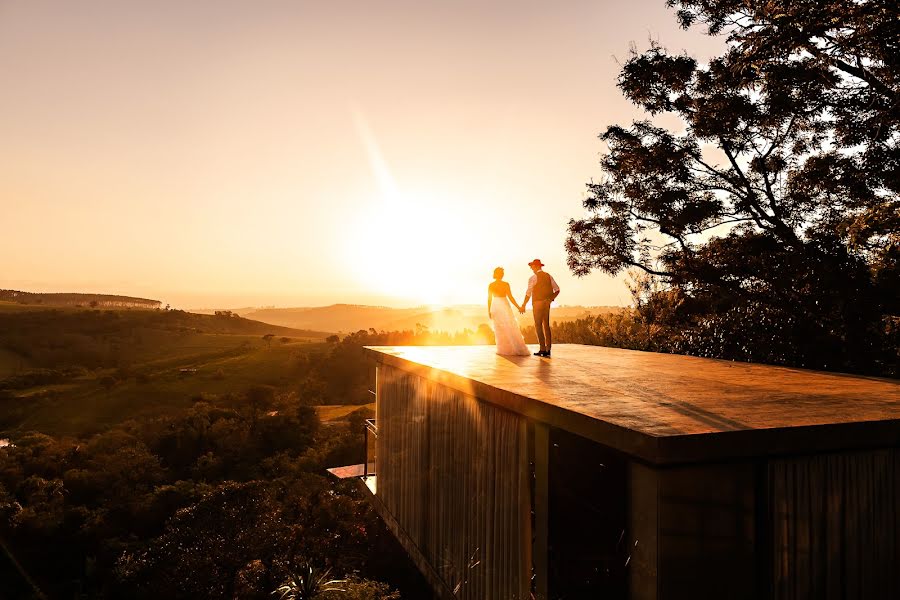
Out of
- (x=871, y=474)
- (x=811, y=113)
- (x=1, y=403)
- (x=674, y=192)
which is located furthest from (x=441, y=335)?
(x=871, y=474)

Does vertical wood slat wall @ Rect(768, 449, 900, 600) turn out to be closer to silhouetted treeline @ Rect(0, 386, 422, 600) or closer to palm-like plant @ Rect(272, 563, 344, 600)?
silhouetted treeline @ Rect(0, 386, 422, 600)

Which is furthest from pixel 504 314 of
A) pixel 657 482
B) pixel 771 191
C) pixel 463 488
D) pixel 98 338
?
pixel 98 338

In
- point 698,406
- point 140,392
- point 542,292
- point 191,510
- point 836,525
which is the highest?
point 542,292

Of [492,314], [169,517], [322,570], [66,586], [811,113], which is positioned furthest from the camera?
[169,517]

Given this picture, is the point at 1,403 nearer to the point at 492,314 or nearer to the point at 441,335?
the point at 441,335

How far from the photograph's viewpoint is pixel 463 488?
23.9 feet

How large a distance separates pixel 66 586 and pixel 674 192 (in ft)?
78.3

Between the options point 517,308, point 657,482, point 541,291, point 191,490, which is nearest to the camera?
point 657,482

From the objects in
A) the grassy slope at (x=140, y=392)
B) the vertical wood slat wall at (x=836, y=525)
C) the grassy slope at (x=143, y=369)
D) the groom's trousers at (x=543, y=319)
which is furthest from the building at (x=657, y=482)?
the grassy slope at (x=143, y=369)

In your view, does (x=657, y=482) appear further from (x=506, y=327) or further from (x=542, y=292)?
(x=506, y=327)

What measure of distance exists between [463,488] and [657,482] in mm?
3735

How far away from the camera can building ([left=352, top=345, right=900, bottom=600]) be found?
3992mm

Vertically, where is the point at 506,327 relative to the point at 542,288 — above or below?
below

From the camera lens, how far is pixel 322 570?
1445cm
